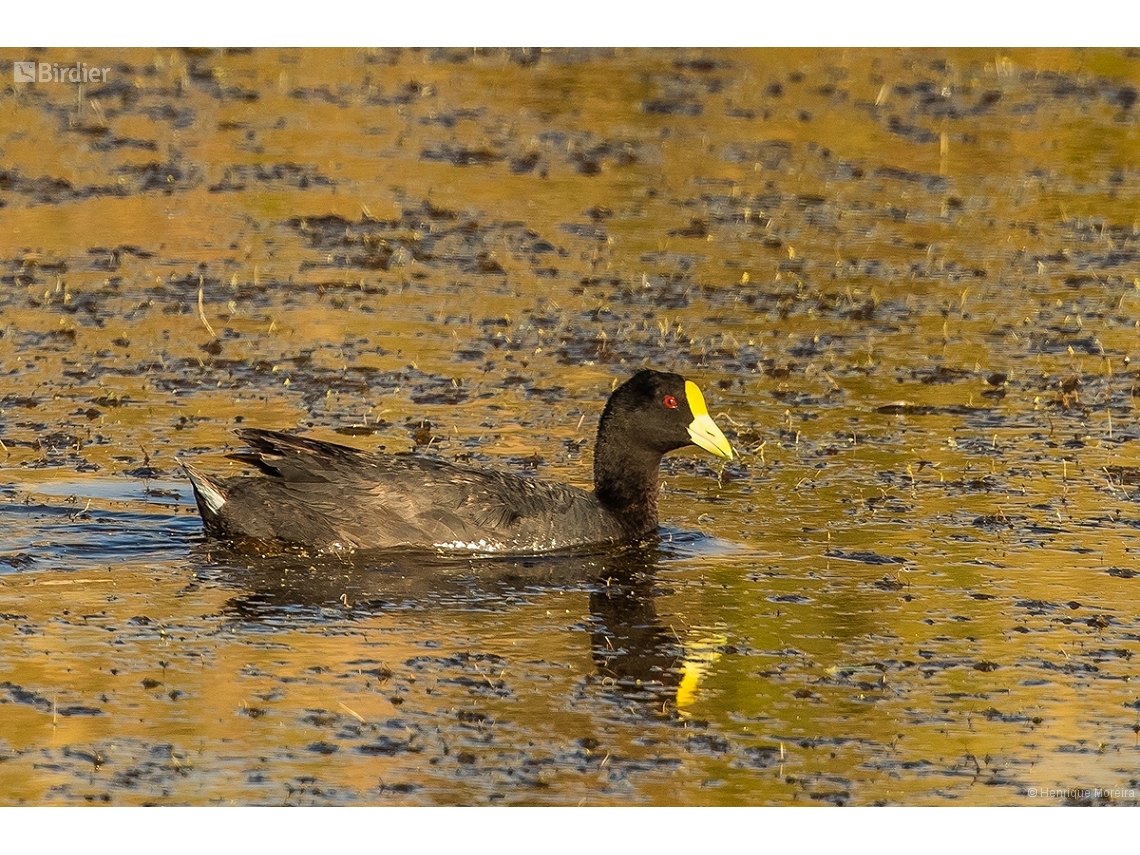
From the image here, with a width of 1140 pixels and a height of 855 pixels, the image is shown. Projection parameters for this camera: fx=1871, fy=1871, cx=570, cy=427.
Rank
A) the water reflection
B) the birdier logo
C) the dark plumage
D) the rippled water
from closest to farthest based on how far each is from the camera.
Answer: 1. the rippled water
2. the water reflection
3. the dark plumage
4. the birdier logo

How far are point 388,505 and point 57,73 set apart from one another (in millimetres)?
16565

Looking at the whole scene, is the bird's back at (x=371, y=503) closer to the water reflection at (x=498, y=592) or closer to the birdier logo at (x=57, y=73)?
the water reflection at (x=498, y=592)

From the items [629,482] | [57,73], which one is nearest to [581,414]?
[629,482]

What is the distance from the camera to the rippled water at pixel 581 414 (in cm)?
829

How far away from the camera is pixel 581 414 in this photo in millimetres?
13859

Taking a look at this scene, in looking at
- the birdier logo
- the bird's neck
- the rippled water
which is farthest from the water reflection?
the birdier logo

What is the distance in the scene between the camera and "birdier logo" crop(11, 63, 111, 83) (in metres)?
25.0

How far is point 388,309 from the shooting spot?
54.3 feet

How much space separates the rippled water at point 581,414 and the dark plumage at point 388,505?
19 cm

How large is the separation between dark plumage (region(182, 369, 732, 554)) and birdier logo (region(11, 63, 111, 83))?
15130 millimetres

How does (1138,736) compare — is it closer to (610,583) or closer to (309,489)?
Result: (610,583)

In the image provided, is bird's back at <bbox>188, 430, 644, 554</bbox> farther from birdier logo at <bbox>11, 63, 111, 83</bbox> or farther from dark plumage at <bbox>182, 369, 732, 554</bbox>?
birdier logo at <bbox>11, 63, 111, 83</bbox>

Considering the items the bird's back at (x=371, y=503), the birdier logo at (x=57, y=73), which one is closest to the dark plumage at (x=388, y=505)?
the bird's back at (x=371, y=503)

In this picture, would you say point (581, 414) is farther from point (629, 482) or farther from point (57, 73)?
point (57, 73)
